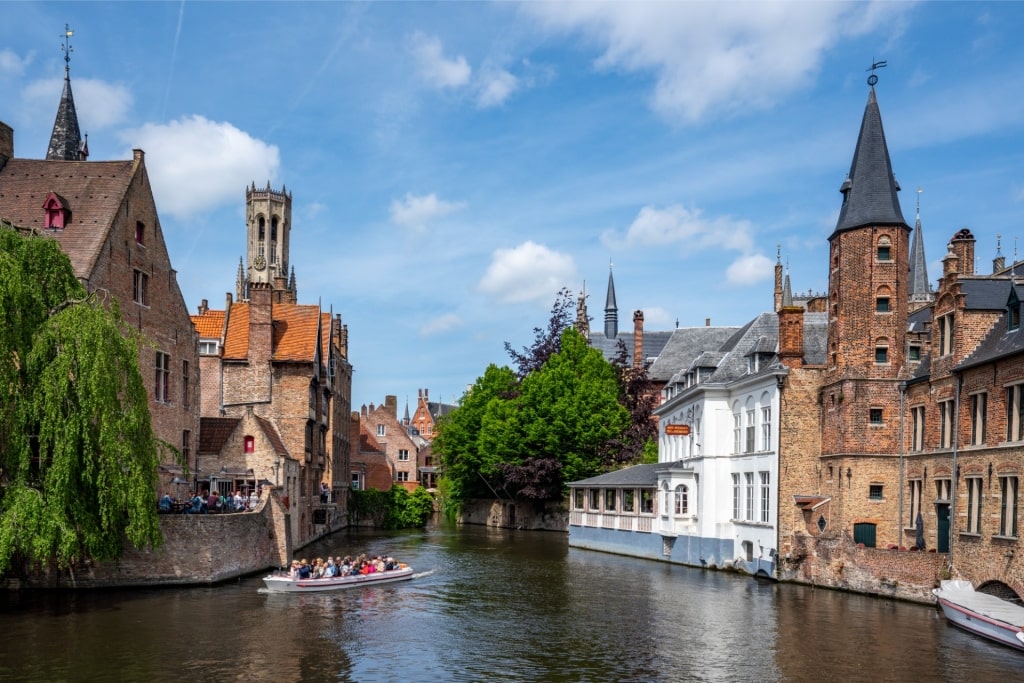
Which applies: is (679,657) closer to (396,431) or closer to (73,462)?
(73,462)

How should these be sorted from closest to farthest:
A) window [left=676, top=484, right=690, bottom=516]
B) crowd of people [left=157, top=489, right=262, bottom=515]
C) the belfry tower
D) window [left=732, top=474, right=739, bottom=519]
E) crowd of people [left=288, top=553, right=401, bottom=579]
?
crowd of people [left=288, top=553, right=401, bottom=579] → crowd of people [left=157, top=489, right=262, bottom=515] → window [left=732, top=474, right=739, bottom=519] → window [left=676, top=484, right=690, bottom=516] → the belfry tower

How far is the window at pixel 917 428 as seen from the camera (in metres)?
A: 33.4

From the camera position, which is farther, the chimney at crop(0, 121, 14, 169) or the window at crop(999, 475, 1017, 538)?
the chimney at crop(0, 121, 14, 169)

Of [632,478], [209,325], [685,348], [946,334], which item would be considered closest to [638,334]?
[685,348]

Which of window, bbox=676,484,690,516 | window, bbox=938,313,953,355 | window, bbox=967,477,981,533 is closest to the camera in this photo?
window, bbox=967,477,981,533

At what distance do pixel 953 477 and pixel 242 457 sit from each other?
1110 inches

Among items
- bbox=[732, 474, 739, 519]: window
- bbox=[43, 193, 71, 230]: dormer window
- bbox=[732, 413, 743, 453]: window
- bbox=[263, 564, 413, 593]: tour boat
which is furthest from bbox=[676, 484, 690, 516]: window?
bbox=[43, 193, 71, 230]: dormer window

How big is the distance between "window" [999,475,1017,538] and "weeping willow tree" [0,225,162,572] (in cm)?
2537

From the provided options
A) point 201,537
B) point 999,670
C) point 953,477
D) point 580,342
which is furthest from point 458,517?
point 999,670

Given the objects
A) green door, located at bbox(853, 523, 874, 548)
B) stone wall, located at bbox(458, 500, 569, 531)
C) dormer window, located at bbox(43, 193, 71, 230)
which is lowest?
stone wall, located at bbox(458, 500, 569, 531)

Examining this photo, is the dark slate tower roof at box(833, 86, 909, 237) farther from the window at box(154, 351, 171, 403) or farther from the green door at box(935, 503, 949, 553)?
the window at box(154, 351, 171, 403)

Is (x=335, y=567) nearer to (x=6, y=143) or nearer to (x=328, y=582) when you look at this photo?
(x=328, y=582)

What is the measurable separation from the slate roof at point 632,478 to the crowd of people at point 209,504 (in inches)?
748

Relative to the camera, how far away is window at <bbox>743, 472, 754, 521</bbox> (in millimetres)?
38625
